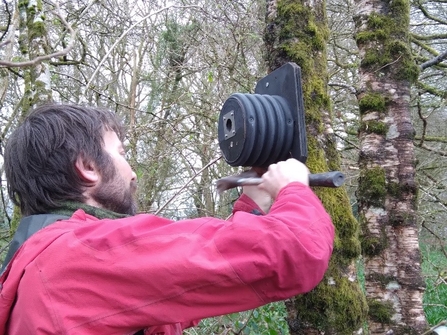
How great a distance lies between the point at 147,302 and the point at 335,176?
26.5 inches

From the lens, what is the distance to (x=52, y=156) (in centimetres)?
165

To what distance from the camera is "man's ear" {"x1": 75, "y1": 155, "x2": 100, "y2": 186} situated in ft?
5.42

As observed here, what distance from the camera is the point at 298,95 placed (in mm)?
1776

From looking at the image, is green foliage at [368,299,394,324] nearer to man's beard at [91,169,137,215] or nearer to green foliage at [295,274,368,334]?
green foliage at [295,274,368,334]

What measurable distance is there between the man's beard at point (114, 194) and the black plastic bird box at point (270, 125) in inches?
17.0

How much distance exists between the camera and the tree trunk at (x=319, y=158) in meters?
2.19

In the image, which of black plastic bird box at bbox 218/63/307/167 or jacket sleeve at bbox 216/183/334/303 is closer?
jacket sleeve at bbox 216/183/334/303

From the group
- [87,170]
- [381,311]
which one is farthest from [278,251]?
[381,311]

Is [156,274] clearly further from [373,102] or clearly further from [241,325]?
[241,325]

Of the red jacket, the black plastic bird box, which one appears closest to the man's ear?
the red jacket

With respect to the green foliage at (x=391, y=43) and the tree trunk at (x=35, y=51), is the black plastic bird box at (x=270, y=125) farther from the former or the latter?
the tree trunk at (x=35, y=51)

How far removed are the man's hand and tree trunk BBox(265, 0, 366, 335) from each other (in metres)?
0.80

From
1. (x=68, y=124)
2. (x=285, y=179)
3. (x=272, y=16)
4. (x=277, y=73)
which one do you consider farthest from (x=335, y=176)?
(x=272, y=16)

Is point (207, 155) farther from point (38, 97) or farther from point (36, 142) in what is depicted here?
point (36, 142)
